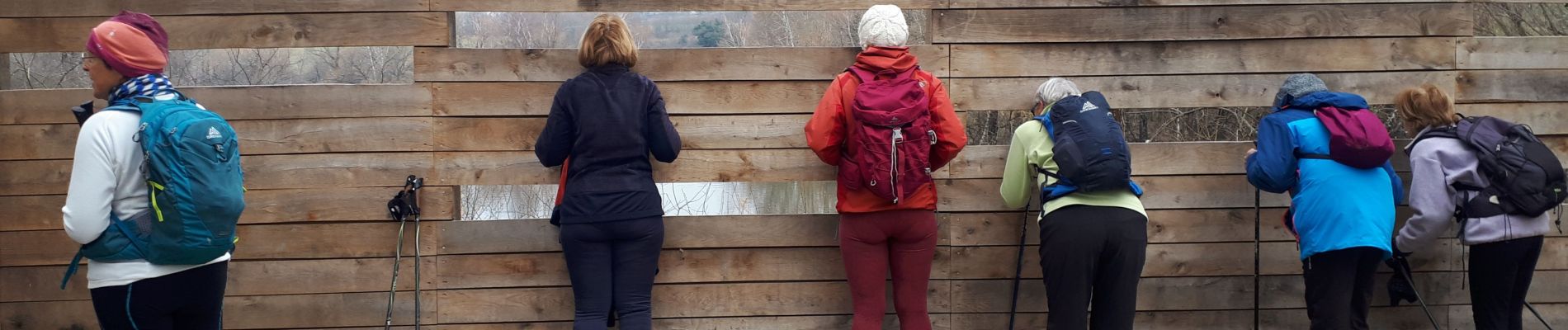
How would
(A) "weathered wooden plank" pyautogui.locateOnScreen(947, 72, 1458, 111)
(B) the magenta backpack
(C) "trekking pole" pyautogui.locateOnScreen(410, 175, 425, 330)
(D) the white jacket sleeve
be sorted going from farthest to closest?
(A) "weathered wooden plank" pyautogui.locateOnScreen(947, 72, 1458, 111) < (C) "trekking pole" pyautogui.locateOnScreen(410, 175, 425, 330) < (B) the magenta backpack < (D) the white jacket sleeve

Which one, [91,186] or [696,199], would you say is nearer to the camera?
[91,186]

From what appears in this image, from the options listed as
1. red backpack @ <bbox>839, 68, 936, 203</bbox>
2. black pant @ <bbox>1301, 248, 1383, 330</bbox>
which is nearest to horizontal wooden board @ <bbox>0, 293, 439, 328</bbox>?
red backpack @ <bbox>839, 68, 936, 203</bbox>

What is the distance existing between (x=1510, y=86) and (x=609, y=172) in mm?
4032

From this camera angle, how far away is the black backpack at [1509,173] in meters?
4.59

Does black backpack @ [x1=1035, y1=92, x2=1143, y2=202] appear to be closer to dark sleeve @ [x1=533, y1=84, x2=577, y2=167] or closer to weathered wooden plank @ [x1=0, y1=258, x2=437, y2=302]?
dark sleeve @ [x1=533, y1=84, x2=577, y2=167]

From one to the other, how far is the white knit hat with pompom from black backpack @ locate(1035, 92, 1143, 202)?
25.5 inches

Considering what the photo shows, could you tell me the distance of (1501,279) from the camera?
4.69m

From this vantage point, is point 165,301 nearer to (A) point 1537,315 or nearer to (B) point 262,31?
(B) point 262,31

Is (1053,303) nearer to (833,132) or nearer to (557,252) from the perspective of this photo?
(833,132)

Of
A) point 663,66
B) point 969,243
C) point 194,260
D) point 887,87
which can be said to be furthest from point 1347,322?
point 194,260

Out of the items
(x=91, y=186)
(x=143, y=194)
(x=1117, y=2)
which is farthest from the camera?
(x=1117, y=2)

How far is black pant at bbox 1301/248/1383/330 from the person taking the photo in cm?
450

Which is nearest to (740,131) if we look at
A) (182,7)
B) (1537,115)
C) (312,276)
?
(312,276)

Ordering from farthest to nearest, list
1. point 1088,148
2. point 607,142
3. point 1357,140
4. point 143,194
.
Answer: point 1357,140 → point 607,142 → point 1088,148 → point 143,194
